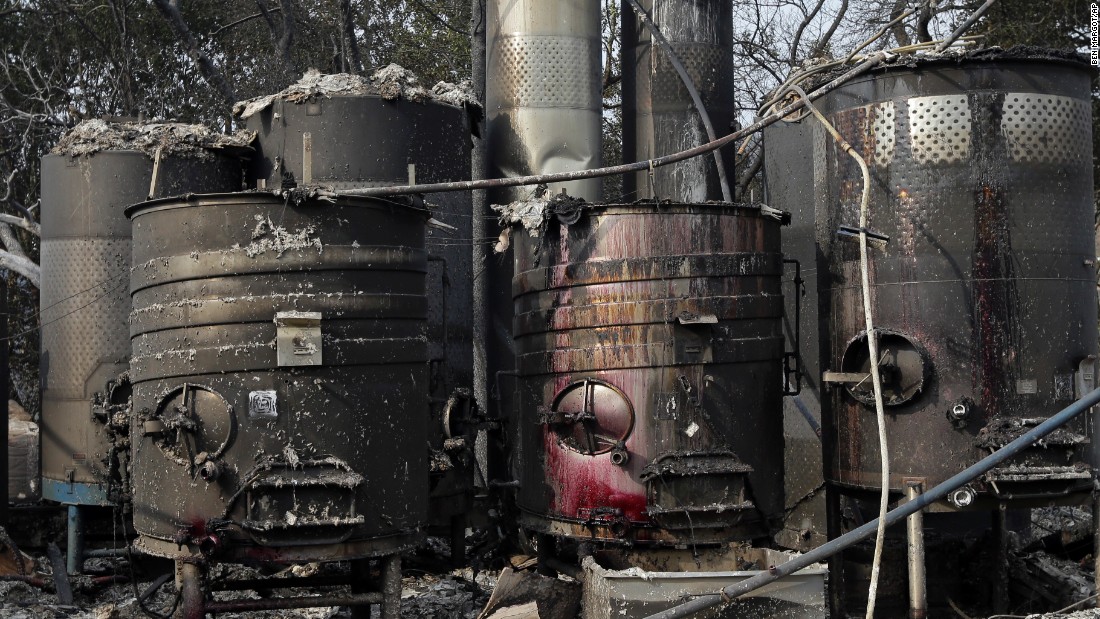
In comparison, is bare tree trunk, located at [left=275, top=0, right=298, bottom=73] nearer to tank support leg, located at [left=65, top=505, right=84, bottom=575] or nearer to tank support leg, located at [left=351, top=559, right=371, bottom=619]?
tank support leg, located at [left=65, top=505, right=84, bottom=575]

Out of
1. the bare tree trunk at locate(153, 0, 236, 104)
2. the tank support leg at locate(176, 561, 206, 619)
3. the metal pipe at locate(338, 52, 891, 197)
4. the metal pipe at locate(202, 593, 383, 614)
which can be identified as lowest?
the metal pipe at locate(202, 593, 383, 614)

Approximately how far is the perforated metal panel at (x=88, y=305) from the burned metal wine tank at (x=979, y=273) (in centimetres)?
571

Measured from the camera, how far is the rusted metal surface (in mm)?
11516

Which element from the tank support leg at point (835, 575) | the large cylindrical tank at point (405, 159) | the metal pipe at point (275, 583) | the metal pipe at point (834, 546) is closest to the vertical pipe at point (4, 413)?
the large cylindrical tank at point (405, 159)

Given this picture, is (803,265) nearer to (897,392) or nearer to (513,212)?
(897,392)

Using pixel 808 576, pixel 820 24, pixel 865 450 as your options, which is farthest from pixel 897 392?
pixel 820 24

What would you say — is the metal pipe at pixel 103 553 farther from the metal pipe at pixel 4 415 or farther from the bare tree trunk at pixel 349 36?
the bare tree trunk at pixel 349 36

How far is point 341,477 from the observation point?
677 centimetres

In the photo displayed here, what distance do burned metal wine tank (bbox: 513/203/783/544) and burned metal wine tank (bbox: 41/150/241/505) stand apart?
136 inches

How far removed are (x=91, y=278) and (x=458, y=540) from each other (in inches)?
142

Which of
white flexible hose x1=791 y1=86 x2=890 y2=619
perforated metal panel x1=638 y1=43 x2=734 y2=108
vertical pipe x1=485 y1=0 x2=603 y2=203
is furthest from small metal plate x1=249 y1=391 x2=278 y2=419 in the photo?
perforated metal panel x1=638 y1=43 x2=734 y2=108

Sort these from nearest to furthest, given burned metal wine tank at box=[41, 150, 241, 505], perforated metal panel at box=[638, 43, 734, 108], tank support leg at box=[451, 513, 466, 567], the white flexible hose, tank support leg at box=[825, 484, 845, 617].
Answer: the white flexible hose < tank support leg at box=[825, 484, 845, 617] < tank support leg at box=[451, 513, 466, 567] < burned metal wine tank at box=[41, 150, 241, 505] < perforated metal panel at box=[638, 43, 734, 108]

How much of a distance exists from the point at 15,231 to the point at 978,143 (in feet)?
60.3

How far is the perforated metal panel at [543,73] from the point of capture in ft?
36.0
